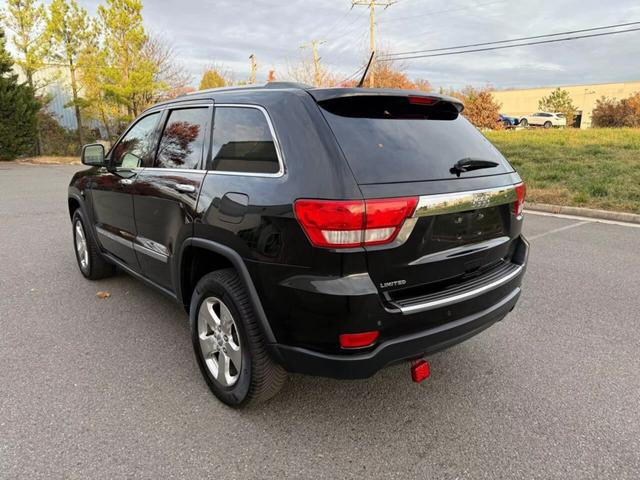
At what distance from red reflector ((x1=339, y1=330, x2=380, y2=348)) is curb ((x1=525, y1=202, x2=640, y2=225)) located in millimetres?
7357

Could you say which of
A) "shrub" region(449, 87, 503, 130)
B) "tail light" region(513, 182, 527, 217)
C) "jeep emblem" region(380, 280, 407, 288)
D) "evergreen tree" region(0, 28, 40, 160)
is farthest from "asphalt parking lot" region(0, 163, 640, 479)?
"shrub" region(449, 87, 503, 130)

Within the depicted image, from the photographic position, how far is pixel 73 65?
22.8m

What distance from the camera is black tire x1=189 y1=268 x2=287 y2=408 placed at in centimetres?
239

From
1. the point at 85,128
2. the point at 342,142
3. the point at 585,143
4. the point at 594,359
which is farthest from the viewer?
the point at 85,128

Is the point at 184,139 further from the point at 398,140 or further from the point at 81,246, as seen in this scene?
the point at 81,246

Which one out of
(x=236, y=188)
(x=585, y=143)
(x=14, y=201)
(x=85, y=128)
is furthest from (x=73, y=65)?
(x=236, y=188)

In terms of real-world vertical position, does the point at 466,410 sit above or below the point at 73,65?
below

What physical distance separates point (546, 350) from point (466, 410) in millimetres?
1057

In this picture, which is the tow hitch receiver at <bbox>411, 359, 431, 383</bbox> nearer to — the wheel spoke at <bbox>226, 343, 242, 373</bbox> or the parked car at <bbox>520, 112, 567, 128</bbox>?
the wheel spoke at <bbox>226, 343, 242, 373</bbox>

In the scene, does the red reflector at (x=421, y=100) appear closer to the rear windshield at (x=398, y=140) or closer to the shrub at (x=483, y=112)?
the rear windshield at (x=398, y=140)

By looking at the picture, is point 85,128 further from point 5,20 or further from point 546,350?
point 546,350

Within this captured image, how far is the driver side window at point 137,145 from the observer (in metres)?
3.57

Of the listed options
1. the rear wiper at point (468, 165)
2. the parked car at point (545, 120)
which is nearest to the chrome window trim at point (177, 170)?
the rear wiper at point (468, 165)

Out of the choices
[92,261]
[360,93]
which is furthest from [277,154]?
[92,261]
